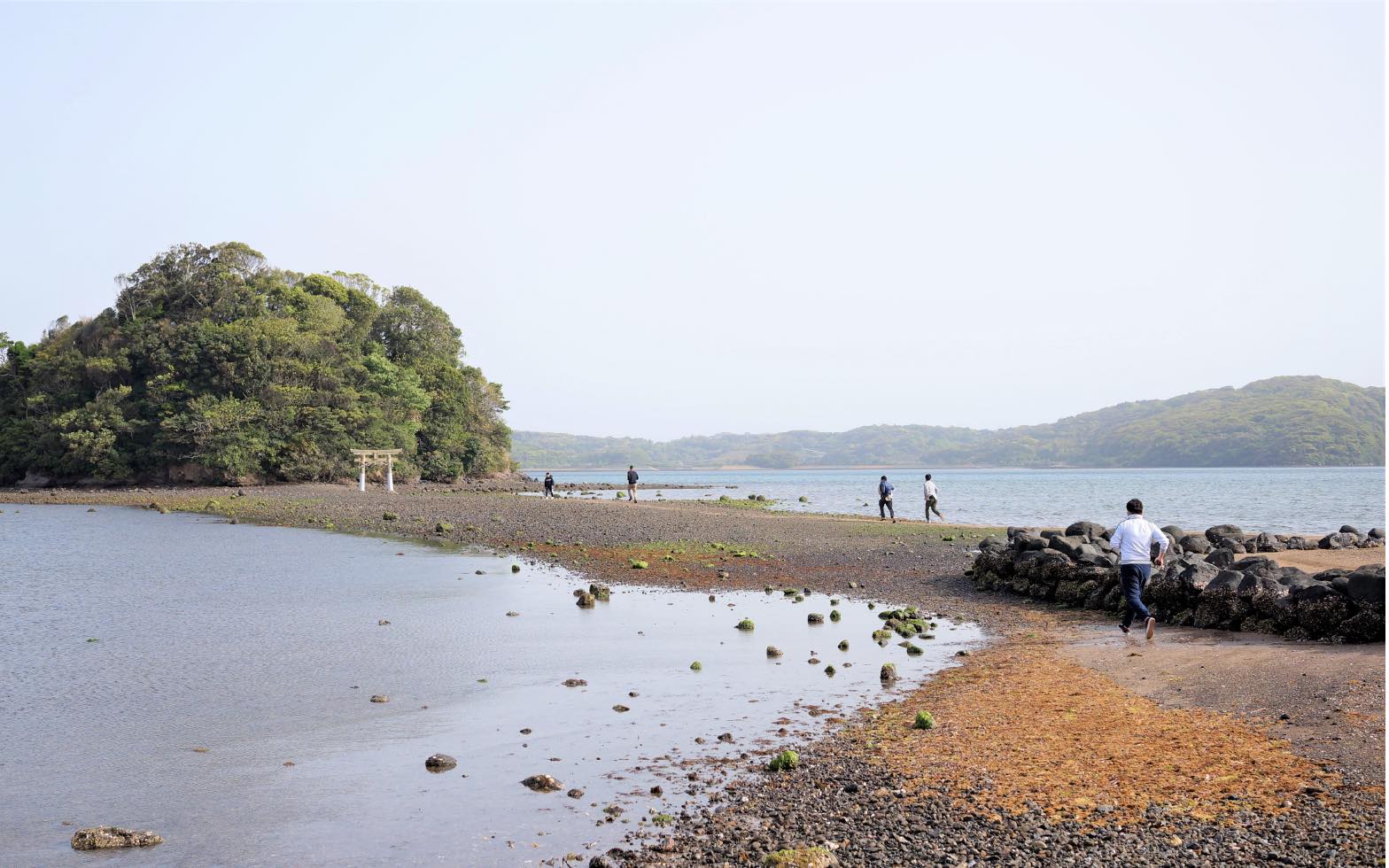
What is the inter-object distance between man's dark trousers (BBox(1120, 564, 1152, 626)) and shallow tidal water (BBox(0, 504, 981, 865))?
8.23ft

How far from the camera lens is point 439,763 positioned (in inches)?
389

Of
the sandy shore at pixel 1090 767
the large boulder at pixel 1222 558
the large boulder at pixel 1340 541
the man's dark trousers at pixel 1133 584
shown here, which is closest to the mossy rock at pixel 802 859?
the sandy shore at pixel 1090 767

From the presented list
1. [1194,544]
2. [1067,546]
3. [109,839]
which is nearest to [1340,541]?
[1194,544]

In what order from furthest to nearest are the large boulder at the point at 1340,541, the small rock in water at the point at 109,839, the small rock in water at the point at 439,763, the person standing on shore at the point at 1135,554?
the large boulder at the point at 1340,541, the person standing on shore at the point at 1135,554, the small rock in water at the point at 439,763, the small rock in water at the point at 109,839

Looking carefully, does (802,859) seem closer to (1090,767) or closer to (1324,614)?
(1090,767)

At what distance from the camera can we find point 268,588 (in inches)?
968

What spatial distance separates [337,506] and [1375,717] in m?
49.1

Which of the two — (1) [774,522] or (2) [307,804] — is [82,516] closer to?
(1) [774,522]

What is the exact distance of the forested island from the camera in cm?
7512

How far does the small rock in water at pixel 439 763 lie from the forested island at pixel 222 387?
6982 cm

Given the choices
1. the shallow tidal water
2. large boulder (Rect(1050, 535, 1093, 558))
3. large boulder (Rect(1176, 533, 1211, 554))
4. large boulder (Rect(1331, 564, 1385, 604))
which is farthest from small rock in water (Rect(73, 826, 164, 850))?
large boulder (Rect(1176, 533, 1211, 554))

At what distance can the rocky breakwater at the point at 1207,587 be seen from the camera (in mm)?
14070

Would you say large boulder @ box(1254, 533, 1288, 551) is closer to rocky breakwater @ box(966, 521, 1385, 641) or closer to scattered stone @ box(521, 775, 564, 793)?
rocky breakwater @ box(966, 521, 1385, 641)

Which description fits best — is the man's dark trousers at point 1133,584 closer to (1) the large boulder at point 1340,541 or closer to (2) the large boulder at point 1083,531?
(2) the large boulder at point 1083,531
